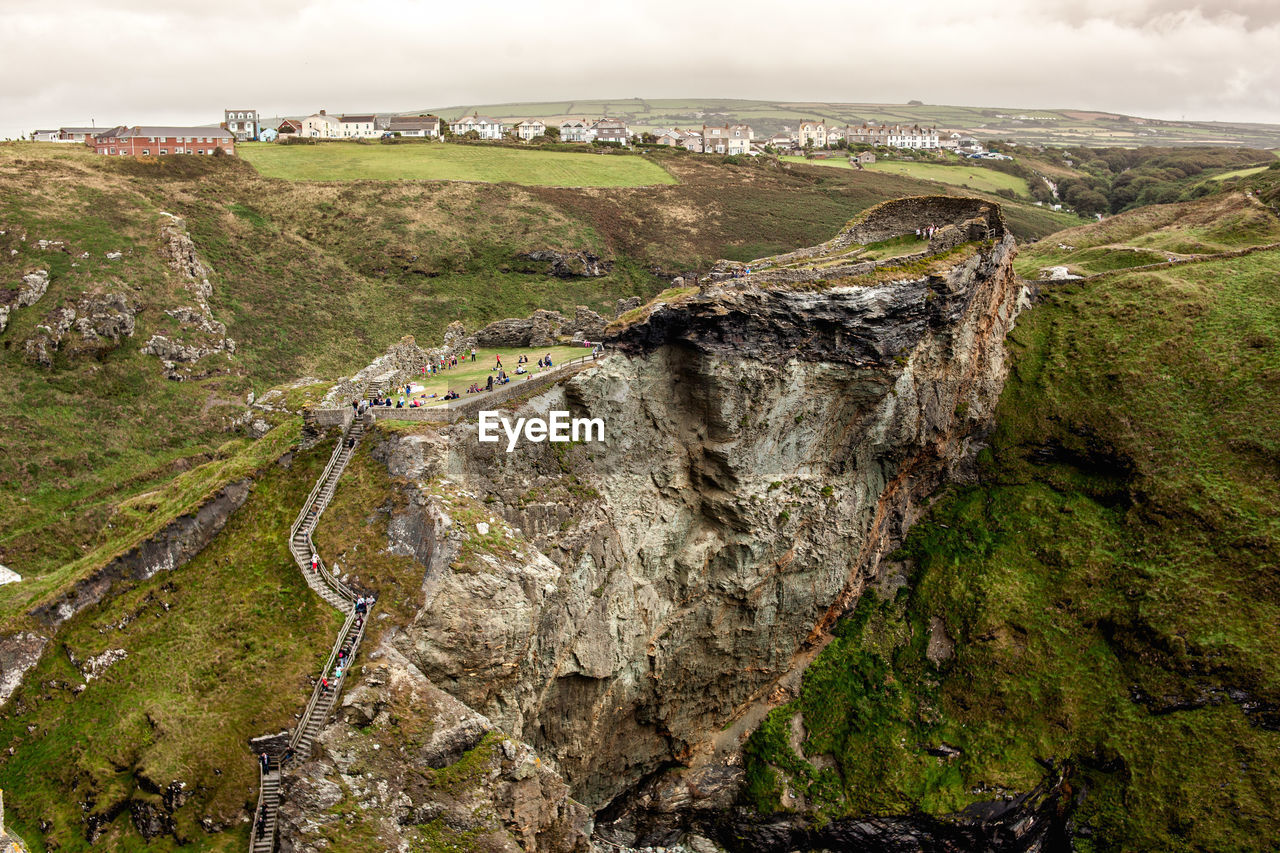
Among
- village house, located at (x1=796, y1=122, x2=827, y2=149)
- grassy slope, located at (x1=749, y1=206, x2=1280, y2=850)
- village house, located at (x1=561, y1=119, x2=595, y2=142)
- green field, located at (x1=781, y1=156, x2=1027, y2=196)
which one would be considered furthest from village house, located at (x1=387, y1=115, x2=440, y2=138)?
grassy slope, located at (x1=749, y1=206, x2=1280, y2=850)

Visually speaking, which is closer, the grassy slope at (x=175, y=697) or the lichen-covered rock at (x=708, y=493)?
the grassy slope at (x=175, y=697)

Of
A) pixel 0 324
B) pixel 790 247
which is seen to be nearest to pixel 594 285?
pixel 790 247

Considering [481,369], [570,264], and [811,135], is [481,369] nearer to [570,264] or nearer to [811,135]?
[570,264]

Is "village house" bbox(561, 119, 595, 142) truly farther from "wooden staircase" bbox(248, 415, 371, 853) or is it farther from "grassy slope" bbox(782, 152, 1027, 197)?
"wooden staircase" bbox(248, 415, 371, 853)

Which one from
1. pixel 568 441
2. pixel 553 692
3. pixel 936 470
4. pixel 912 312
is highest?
pixel 912 312

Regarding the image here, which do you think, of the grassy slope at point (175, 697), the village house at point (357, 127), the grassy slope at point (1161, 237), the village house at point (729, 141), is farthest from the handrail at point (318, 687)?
the village house at point (729, 141)

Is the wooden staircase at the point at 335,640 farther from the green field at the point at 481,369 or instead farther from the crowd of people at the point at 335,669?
the green field at the point at 481,369

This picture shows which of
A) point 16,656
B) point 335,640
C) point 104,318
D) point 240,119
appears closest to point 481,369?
point 335,640

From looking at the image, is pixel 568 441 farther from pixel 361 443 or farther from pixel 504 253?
pixel 504 253

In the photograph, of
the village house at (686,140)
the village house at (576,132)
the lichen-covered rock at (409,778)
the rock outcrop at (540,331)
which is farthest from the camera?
the village house at (576,132)
